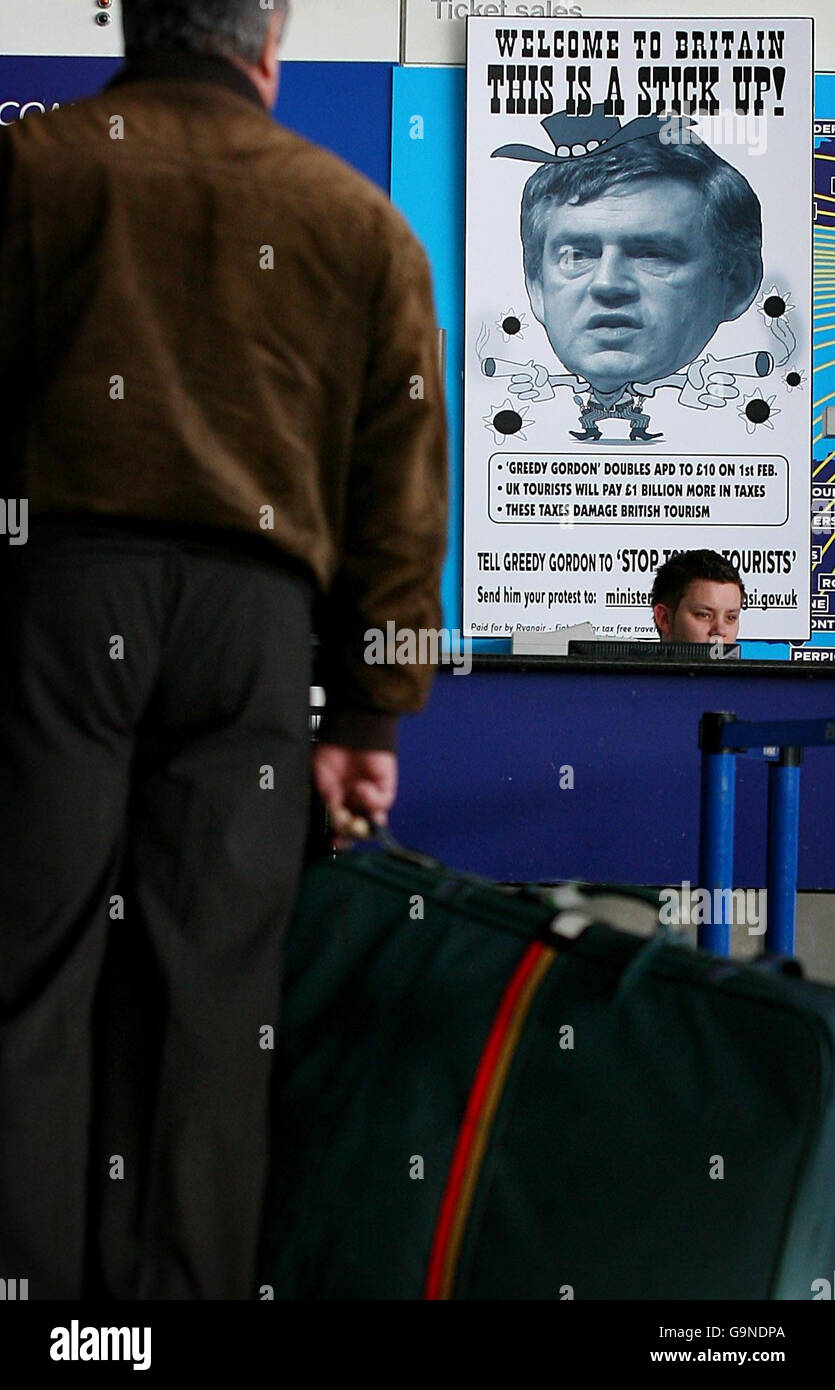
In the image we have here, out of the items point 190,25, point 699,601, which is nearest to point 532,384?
point 699,601

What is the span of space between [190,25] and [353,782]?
0.59m

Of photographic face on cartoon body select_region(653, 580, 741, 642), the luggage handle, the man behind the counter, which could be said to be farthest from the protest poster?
the luggage handle

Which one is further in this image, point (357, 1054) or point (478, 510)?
point (478, 510)

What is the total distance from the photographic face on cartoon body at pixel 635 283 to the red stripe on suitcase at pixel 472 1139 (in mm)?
3152

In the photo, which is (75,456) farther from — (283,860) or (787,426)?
(787,426)

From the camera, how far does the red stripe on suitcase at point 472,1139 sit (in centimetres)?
93

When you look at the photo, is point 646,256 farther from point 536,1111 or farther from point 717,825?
point 536,1111

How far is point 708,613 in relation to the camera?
10.9 feet

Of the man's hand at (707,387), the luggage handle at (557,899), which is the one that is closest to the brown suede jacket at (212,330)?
the luggage handle at (557,899)

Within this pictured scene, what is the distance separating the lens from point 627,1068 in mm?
867

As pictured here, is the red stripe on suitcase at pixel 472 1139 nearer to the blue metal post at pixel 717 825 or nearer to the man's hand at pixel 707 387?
the blue metal post at pixel 717 825

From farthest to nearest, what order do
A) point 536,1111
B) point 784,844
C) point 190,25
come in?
1. point 784,844
2. point 190,25
3. point 536,1111

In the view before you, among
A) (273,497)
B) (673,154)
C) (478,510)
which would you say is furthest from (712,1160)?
(673,154)

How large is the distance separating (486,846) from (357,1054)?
58.9 inches
